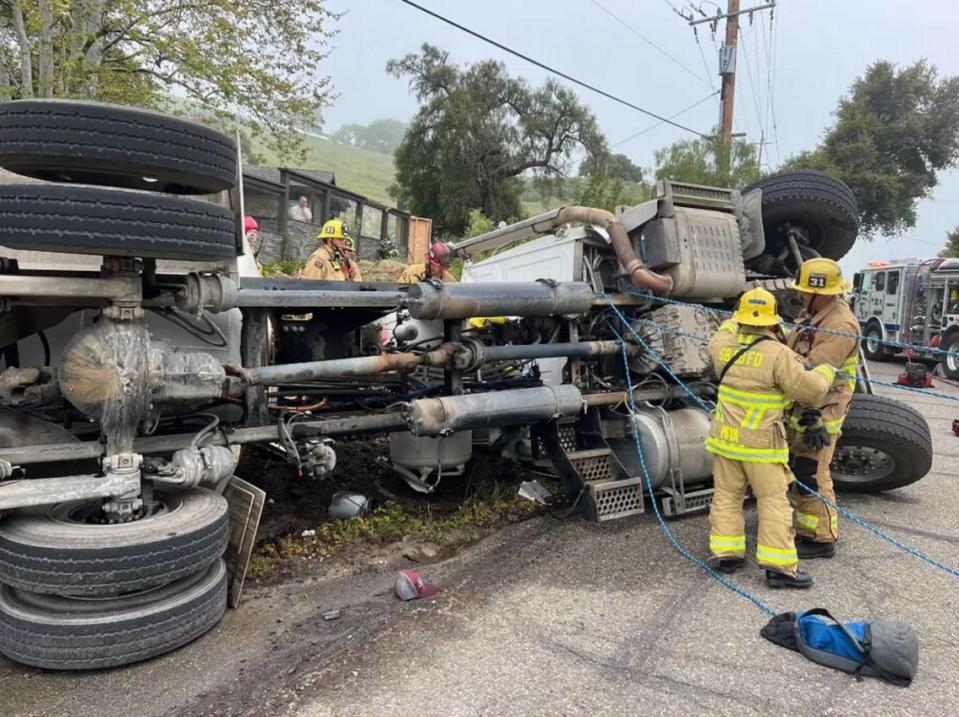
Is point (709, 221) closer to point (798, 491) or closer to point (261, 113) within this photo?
point (798, 491)

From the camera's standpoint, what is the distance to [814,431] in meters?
4.05

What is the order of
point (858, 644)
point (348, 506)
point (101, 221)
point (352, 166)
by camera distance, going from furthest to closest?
point (352, 166), point (348, 506), point (858, 644), point (101, 221)

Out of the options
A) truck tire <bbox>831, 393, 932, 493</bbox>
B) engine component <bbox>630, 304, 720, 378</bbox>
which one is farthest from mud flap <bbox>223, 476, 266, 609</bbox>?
truck tire <bbox>831, 393, 932, 493</bbox>

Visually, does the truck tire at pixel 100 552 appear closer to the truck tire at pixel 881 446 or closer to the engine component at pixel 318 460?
the engine component at pixel 318 460

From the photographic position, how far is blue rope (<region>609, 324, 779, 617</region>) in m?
3.49

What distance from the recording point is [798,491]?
4172 mm

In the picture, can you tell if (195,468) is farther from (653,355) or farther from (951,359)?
(951,359)

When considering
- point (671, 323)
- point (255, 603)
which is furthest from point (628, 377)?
point (255, 603)

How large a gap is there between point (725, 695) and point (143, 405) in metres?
2.55

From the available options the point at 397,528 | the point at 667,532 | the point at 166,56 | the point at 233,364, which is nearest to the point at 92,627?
the point at 233,364

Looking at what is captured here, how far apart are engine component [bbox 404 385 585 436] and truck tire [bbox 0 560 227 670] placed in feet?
4.71

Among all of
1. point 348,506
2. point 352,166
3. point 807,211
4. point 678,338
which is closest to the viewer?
point 348,506

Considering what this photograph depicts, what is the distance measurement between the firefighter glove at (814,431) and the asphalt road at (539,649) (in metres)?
0.66

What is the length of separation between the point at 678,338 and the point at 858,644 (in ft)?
7.72
